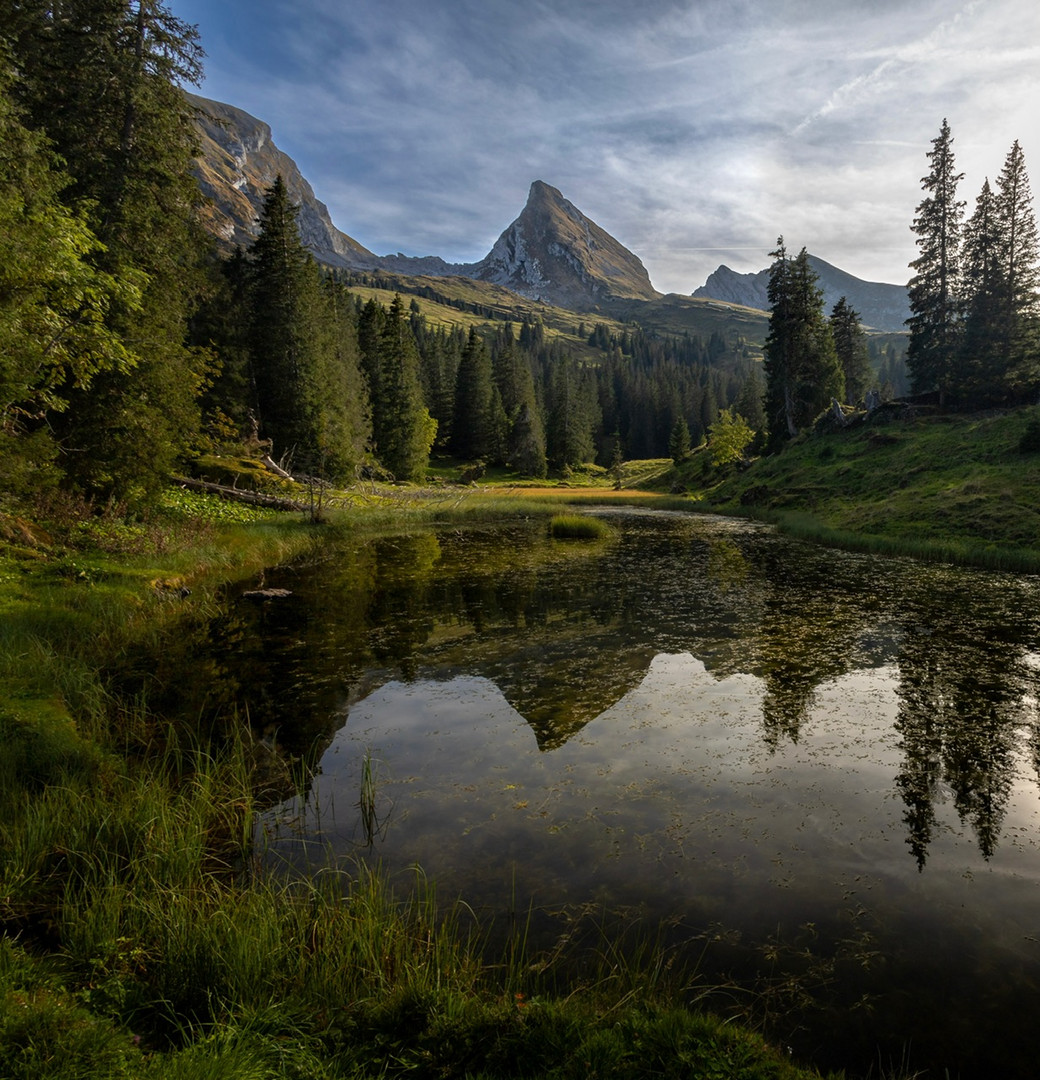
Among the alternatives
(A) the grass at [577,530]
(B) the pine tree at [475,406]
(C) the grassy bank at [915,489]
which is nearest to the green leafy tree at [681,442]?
(B) the pine tree at [475,406]

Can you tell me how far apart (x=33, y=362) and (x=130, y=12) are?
17004 millimetres

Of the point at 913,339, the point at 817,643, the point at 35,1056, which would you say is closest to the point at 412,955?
the point at 35,1056

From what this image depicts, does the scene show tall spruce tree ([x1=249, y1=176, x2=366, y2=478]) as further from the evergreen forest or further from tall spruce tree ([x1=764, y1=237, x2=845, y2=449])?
tall spruce tree ([x1=764, y1=237, x2=845, y2=449])

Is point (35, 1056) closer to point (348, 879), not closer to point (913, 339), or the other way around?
point (348, 879)

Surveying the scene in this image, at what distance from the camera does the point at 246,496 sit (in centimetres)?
3186

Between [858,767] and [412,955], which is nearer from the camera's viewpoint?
[412,955]

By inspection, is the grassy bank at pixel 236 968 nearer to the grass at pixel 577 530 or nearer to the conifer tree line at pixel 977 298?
the grass at pixel 577 530

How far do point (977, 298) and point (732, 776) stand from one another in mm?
54001

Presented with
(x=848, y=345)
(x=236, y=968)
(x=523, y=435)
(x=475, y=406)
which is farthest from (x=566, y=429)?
(x=236, y=968)

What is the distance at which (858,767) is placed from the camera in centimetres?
872

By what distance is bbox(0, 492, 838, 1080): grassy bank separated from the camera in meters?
3.62

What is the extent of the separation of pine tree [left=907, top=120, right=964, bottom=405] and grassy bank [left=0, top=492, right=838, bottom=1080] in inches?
2233

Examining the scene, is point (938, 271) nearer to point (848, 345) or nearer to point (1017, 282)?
point (1017, 282)

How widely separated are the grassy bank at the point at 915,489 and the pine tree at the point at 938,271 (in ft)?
25.9
